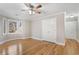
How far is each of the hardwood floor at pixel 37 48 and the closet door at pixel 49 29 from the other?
87mm

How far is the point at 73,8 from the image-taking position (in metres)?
2.01

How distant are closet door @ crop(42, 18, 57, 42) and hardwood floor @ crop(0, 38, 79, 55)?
0.29 ft

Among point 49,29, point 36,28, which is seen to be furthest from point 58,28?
point 36,28

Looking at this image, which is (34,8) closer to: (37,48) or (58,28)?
(58,28)

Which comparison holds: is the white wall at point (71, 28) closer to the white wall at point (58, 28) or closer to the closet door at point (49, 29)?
the white wall at point (58, 28)

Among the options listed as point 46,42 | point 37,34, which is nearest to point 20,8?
point 37,34

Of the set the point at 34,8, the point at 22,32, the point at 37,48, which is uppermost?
the point at 34,8

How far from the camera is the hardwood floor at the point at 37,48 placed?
2.04 meters

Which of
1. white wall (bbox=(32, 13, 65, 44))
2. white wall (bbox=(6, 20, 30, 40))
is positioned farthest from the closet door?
white wall (bbox=(6, 20, 30, 40))

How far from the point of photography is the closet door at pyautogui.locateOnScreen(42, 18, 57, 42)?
206 cm

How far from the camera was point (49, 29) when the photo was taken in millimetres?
2084

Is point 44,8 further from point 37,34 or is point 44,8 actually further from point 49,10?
point 37,34

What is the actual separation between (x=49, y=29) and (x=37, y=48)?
15.2 inches

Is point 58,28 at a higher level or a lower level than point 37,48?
higher
